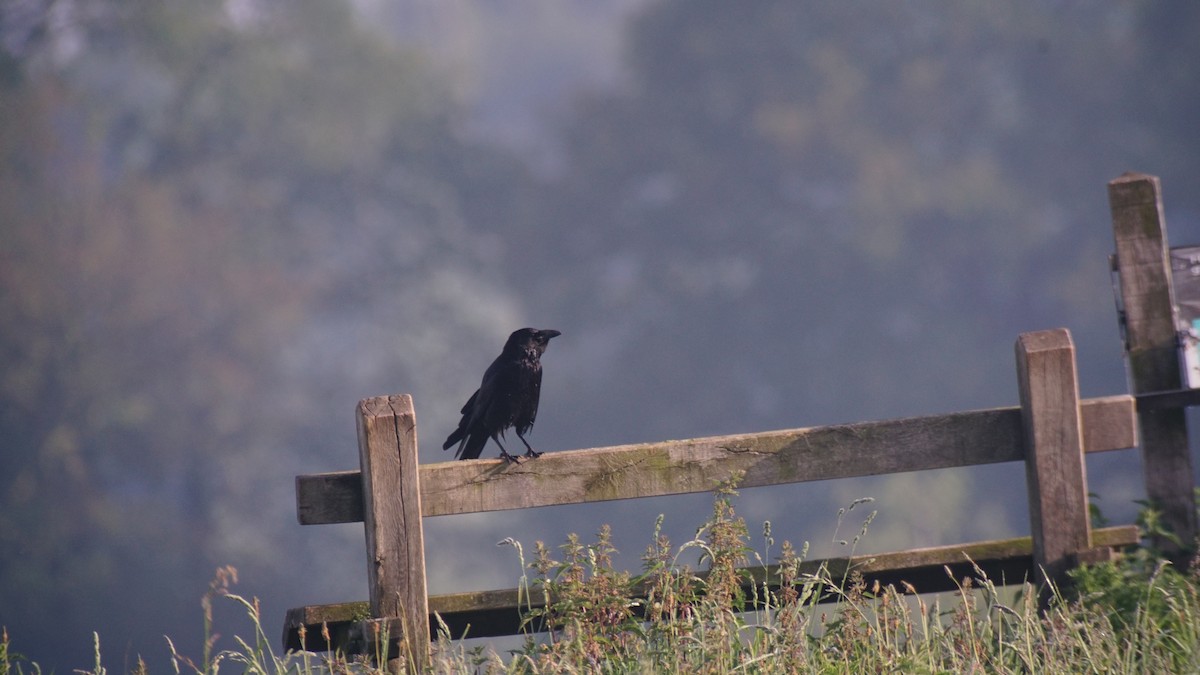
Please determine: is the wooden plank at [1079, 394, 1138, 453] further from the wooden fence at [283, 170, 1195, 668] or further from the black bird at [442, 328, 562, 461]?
the black bird at [442, 328, 562, 461]

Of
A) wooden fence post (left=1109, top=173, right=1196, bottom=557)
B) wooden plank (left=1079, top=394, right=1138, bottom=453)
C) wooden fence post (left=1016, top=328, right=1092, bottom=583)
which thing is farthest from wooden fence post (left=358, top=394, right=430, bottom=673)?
wooden fence post (left=1109, top=173, right=1196, bottom=557)

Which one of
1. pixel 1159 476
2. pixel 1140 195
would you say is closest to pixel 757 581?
pixel 1159 476

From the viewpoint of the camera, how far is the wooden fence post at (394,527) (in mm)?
3246

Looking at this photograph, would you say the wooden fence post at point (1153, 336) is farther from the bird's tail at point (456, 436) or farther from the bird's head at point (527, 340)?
the bird's tail at point (456, 436)

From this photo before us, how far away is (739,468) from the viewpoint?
3455 millimetres

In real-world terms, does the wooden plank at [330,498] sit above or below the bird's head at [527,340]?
below

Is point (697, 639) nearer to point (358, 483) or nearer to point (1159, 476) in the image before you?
point (358, 483)

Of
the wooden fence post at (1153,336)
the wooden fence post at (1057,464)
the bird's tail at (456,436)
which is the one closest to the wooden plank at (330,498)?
the bird's tail at (456,436)

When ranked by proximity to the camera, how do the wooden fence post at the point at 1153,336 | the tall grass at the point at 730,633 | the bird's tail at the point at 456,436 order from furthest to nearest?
the bird's tail at the point at 456,436, the wooden fence post at the point at 1153,336, the tall grass at the point at 730,633

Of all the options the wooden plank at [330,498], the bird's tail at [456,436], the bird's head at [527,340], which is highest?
the bird's head at [527,340]

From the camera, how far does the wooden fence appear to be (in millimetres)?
3283

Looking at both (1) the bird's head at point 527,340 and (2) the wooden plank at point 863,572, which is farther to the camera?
(1) the bird's head at point 527,340

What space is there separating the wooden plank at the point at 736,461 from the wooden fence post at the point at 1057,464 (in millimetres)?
96

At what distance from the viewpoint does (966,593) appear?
9.48 ft
